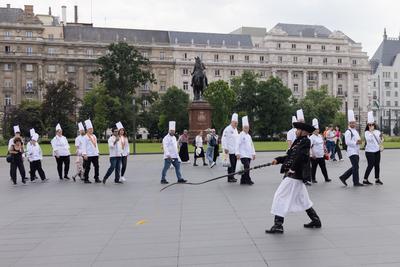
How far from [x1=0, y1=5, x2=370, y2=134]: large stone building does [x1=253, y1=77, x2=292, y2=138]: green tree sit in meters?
27.2

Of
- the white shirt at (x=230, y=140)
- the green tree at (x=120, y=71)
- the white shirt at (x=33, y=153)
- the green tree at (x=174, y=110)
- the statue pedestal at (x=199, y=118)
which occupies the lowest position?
the white shirt at (x=33, y=153)

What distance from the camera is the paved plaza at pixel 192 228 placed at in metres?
6.95

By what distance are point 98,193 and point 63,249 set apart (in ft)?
22.6

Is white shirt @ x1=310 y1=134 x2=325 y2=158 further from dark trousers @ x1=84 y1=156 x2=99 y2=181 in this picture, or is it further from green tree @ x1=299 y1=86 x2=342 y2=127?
green tree @ x1=299 y1=86 x2=342 y2=127

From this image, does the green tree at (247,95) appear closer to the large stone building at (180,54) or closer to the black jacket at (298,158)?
the large stone building at (180,54)

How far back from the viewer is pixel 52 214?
11023 mm

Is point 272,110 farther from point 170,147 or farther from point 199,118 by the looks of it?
point 170,147

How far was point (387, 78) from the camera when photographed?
5787 inches

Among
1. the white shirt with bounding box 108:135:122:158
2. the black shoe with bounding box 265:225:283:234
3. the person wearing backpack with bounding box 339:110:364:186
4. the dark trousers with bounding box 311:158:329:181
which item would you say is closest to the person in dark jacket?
the black shoe with bounding box 265:225:283:234

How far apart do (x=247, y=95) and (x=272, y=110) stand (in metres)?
5.25

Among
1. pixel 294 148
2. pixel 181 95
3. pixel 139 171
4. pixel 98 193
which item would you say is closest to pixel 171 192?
pixel 98 193

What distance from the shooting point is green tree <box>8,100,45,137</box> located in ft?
247

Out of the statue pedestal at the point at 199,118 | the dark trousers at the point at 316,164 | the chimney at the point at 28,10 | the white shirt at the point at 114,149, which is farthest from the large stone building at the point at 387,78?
the white shirt at the point at 114,149

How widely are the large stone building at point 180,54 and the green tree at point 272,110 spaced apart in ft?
89.2
